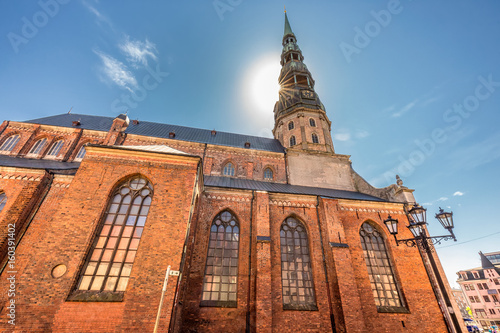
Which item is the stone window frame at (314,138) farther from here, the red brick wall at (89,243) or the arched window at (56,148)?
the arched window at (56,148)

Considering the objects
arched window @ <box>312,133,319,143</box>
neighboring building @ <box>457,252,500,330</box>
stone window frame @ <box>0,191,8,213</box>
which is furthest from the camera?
neighboring building @ <box>457,252,500,330</box>

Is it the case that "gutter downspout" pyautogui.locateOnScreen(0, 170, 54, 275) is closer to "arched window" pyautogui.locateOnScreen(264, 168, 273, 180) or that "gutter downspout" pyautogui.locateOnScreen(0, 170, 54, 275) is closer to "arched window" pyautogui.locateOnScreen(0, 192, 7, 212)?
"arched window" pyautogui.locateOnScreen(0, 192, 7, 212)

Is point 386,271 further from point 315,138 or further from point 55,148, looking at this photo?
point 55,148

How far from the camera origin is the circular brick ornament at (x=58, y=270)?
296 inches

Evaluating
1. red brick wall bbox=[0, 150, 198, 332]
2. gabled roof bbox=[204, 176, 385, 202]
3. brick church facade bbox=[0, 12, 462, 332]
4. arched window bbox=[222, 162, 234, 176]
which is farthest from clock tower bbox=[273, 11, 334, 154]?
red brick wall bbox=[0, 150, 198, 332]

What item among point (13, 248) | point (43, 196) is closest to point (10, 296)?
point (13, 248)

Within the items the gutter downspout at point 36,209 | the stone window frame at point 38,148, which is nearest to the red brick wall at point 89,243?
the gutter downspout at point 36,209

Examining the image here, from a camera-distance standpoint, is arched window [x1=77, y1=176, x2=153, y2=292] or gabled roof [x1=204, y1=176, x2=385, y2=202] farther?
gabled roof [x1=204, y1=176, x2=385, y2=202]

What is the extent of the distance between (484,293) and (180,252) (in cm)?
7454

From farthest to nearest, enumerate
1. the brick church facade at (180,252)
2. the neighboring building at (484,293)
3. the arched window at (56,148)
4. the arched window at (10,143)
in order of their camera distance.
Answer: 1. the neighboring building at (484,293)
2. the arched window at (56,148)
3. the arched window at (10,143)
4. the brick church facade at (180,252)

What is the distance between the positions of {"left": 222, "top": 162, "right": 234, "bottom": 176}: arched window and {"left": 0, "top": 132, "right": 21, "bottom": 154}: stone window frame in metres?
16.3

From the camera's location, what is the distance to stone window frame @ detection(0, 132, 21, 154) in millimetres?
15830

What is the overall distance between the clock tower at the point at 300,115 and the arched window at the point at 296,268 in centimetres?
927

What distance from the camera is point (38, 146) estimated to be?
54.9 ft
